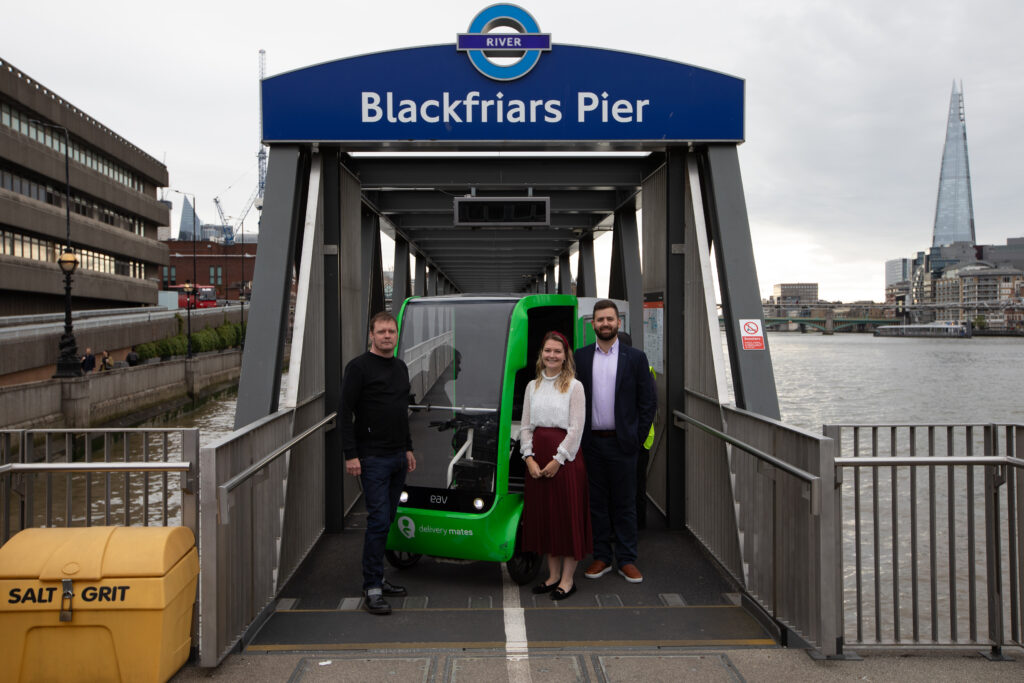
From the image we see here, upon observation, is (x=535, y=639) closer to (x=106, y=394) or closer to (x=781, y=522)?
(x=781, y=522)

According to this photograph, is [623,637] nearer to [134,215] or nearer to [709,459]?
A: [709,459]

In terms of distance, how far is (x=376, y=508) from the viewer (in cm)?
525

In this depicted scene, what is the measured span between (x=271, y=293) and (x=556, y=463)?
9.40ft

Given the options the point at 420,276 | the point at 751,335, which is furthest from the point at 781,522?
the point at 420,276

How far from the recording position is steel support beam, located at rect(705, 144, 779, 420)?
6.37m

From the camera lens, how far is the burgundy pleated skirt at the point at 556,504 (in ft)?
17.5

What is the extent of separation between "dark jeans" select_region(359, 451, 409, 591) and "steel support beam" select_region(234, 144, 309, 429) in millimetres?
1391

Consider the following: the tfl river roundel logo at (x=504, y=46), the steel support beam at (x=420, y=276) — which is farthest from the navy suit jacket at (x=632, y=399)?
the steel support beam at (x=420, y=276)

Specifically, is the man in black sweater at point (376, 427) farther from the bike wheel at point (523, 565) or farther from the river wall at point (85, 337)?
A: the river wall at point (85, 337)

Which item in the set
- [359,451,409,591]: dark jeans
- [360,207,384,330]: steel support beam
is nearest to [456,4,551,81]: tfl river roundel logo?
[359,451,409,591]: dark jeans

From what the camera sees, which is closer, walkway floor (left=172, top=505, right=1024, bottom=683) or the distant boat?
walkway floor (left=172, top=505, right=1024, bottom=683)

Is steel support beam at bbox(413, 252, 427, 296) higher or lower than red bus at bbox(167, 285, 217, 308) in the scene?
lower

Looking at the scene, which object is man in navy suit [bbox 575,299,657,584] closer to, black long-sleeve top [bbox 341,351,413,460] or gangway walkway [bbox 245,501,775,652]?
gangway walkway [bbox 245,501,775,652]

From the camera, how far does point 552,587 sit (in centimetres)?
554
